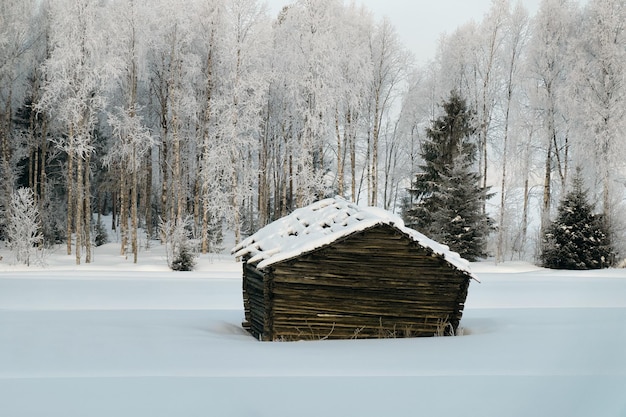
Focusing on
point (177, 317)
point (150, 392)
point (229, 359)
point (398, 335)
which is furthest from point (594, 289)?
point (150, 392)

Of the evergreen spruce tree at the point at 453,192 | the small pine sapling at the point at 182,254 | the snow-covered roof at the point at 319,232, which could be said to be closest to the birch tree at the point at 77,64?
the small pine sapling at the point at 182,254

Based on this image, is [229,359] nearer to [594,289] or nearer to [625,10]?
[594,289]

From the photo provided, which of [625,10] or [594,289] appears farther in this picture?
[625,10]

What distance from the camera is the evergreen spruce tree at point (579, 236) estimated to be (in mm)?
23359

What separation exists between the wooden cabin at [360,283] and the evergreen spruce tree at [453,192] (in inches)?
589

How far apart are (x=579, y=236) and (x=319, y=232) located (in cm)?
1680

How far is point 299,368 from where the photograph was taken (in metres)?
6.85

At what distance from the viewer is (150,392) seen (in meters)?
5.81

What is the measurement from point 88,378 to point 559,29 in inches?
1010

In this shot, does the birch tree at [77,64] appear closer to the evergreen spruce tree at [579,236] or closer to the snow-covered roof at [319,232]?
the snow-covered roof at [319,232]

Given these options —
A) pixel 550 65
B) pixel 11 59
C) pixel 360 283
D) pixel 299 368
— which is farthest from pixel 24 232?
pixel 550 65

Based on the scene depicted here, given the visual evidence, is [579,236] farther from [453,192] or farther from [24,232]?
[24,232]

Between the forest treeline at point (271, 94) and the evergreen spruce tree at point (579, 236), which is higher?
the forest treeline at point (271, 94)

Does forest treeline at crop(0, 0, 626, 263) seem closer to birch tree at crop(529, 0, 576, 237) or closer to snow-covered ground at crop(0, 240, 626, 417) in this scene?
birch tree at crop(529, 0, 576, 237)
